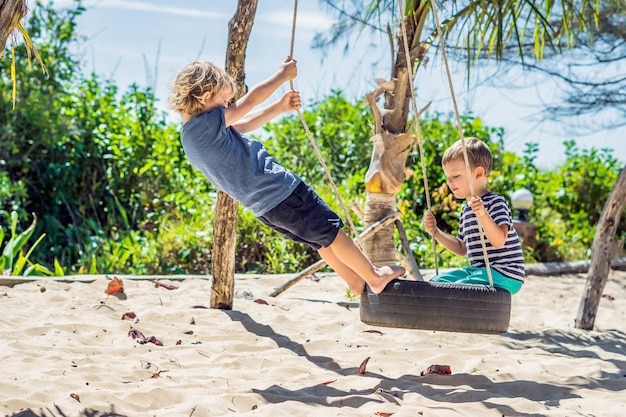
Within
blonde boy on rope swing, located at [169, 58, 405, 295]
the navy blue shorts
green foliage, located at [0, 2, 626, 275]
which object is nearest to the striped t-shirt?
blonde boy on rope swing, located at [169, 58, 405, 295]

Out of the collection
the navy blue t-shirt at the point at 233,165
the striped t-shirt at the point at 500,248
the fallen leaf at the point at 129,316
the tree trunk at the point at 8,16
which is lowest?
the fallen leaf at the point at 129,316

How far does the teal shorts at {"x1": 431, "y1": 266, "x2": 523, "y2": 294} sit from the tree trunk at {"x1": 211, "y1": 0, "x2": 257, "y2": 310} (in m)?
1.50

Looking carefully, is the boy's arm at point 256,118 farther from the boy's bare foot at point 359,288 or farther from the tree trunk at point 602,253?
the tree trunk at point 602,253

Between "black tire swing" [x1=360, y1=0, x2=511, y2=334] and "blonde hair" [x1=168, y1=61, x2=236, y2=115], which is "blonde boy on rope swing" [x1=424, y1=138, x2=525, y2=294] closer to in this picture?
"black tire swing" [x1=360, y1=0, x2=511, y2=334]

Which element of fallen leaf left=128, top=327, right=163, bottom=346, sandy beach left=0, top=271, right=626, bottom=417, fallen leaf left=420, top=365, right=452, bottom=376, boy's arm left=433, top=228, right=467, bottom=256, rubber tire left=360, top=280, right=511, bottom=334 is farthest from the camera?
fallen leaf left=128, top=327, right=163, bottom=346

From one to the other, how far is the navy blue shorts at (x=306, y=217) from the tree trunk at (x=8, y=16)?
1186 mm

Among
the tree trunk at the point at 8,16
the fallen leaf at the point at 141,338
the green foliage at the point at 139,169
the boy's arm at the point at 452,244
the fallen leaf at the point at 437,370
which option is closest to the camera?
the tree trunk at the point at 8,16

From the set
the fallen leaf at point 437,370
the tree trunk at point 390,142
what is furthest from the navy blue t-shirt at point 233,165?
the tree trunk at point 390,142

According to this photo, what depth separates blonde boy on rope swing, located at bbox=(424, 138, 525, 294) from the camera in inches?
141

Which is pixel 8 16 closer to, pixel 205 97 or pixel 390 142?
pixel 205 97

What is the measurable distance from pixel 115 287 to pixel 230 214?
100 cm

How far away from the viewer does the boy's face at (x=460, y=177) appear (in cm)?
360

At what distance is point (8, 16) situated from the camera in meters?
3.10

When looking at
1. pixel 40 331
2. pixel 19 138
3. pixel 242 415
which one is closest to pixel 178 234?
pixel 19 138
